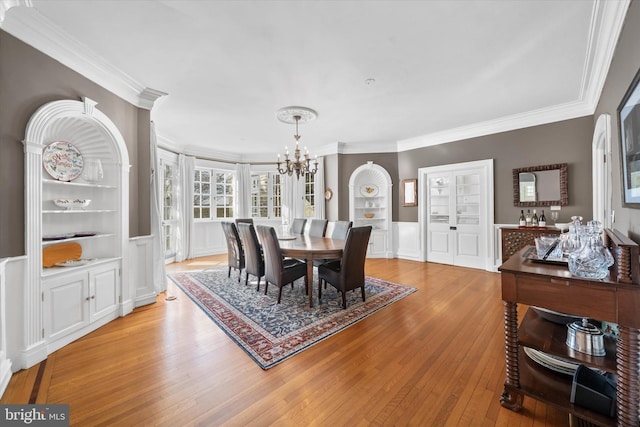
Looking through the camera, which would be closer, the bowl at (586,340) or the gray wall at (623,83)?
the bowl at (586,340)

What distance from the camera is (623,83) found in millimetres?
2061

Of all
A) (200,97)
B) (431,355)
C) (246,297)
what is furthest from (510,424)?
(200,97)

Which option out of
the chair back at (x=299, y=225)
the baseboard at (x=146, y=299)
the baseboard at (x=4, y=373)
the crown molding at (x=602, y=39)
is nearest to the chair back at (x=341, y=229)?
the chair back at (x=299, y=225)

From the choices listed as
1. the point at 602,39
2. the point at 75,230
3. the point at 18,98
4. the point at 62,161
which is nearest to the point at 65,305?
the point at 75,230

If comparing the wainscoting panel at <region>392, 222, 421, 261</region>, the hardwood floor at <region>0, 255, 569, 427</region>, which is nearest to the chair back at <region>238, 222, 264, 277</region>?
the hardwood floor at <region>0, 255, 569, 427</region>

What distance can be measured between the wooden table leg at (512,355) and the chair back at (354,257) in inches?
66.5

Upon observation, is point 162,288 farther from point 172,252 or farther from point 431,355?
point 431,355

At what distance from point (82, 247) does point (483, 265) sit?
241 inches

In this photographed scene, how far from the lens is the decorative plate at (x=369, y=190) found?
6616 millimetres

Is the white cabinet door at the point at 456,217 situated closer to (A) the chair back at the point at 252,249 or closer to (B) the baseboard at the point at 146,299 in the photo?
(A) the chair back at the point at 252,249

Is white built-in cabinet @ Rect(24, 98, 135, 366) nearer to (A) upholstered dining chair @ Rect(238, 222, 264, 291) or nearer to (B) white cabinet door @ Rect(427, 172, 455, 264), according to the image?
(A) upholstered dining chair @ Rect(238, 222, 264, 291)

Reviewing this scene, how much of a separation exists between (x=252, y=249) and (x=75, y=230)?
6.38ft

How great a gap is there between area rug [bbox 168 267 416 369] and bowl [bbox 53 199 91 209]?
169 centimetres

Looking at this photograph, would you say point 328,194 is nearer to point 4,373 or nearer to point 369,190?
point 369,190
